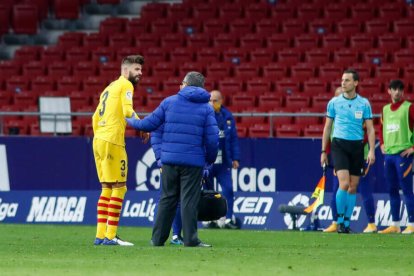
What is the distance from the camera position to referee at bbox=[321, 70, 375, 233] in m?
17.3

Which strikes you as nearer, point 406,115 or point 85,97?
point 406,115

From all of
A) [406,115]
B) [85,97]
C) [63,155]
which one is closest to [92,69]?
[85,97]

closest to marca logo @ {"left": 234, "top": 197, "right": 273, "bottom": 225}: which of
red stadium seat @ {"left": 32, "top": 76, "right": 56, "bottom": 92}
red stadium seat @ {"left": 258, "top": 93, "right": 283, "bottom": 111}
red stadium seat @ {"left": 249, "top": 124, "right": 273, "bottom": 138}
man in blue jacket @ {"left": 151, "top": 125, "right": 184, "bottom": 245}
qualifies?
red stadium seat @ {"left": 249, "top": 124, "right": 273, "bottom": 138}

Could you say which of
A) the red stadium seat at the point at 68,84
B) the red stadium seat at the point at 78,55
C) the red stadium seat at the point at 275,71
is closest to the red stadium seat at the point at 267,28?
the red stadium seat at the point at 275,71

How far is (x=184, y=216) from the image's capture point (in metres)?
14.3

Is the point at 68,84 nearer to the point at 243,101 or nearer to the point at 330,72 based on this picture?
the point at 243,101

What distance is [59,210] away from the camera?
A: 20641 mm

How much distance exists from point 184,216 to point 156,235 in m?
0.51

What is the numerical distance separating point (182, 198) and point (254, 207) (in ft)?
19.0

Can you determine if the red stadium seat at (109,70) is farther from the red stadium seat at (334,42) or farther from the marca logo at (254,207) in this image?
the marca logo at (254,207)

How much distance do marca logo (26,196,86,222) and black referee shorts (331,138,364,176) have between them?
499cm

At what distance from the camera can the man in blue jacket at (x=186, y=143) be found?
559 inches

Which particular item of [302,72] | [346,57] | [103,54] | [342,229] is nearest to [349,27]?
[346,57]

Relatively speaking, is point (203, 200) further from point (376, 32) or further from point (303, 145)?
point (376, 32)
